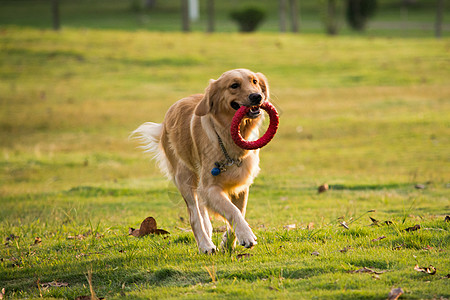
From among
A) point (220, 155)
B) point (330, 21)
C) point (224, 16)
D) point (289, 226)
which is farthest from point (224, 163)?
point (224, 16)

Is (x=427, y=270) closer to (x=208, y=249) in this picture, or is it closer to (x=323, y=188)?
(x=208, y=249)

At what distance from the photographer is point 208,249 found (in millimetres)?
6223

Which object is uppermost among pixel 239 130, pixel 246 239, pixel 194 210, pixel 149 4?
pixel 149 4

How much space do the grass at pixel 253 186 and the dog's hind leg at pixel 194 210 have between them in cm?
19

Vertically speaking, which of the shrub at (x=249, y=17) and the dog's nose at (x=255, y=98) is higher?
the shrub at (x=249, y=17)

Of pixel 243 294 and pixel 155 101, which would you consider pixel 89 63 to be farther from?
pixel 243 294

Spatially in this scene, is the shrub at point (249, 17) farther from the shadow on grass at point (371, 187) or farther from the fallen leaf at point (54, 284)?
the fallen leaf at point (54, 284)

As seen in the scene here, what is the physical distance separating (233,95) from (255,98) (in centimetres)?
31

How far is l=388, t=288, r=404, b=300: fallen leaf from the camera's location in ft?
14.8

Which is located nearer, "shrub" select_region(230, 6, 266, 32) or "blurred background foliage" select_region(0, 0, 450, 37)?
"shrub" select_region(230, 6, 266, 32)

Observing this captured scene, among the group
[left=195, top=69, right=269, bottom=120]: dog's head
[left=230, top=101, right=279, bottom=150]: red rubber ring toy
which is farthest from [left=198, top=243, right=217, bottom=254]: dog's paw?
[left=195, top=69, right=269, bottom=120]: dog's head

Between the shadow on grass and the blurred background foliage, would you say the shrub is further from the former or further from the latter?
the shadow on grass

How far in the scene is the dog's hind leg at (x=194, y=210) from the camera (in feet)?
20.8

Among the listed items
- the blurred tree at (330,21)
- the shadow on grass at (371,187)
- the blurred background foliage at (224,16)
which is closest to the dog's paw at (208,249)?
the shadow on grass at (371,187)
